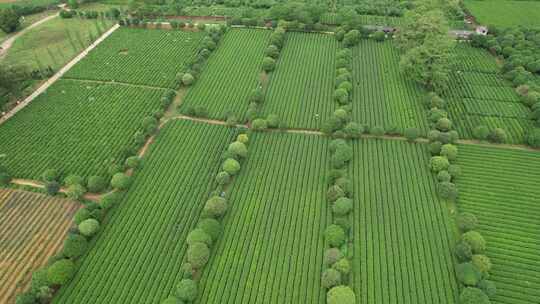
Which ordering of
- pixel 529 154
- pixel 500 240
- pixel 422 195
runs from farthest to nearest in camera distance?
pixel 529 154 < pixel 422 195 < pixel 500 240

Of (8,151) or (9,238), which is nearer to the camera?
(9,238)

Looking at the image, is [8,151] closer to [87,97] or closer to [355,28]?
[87,97]

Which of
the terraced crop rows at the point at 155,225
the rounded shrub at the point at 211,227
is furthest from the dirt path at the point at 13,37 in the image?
the rounded shrub at the point at 211,227

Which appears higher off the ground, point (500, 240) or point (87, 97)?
point (87, 97)

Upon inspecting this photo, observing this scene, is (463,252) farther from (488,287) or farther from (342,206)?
(342,206)

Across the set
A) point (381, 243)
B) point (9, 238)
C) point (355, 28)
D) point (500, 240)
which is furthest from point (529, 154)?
point (9, 238)

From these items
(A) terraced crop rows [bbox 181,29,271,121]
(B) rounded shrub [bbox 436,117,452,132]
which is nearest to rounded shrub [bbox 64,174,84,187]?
(A) terraced crop rows [bbox 181,29,271,121]

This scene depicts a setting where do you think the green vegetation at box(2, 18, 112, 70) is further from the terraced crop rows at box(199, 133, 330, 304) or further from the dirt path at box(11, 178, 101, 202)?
the terraced crop rows at box(199, 133, 330, 304)
